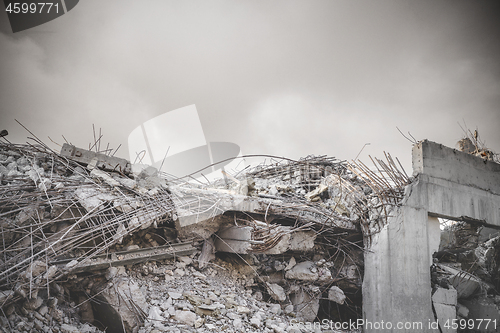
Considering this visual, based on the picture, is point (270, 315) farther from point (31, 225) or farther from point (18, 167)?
point (18, 167)

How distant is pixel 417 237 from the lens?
231 inches

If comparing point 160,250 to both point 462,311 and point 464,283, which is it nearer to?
point 462,311

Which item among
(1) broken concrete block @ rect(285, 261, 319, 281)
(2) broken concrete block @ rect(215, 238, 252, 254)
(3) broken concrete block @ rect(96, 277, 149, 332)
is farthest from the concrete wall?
(3) broken concrete block @ rect(96, 277, 149, 332)

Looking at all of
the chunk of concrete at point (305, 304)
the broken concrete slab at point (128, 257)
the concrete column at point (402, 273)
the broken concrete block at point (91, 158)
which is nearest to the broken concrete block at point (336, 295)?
the chunk of concrete at point (305, 304)

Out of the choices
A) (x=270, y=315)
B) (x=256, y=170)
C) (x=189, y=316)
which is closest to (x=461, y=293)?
(x=270, y=315)

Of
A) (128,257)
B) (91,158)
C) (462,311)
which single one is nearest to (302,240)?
Answer: (128,257)

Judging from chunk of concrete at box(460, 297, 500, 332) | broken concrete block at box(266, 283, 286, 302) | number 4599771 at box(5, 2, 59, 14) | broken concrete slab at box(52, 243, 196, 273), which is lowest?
chunk of concrete at box(460, 297, 500, 332)

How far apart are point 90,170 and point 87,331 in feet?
8.63

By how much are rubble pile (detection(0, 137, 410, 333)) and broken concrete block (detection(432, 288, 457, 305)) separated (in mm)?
1513

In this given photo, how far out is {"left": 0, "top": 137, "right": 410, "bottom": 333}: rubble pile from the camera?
3.38 metres

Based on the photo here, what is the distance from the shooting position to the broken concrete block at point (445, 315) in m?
5.65

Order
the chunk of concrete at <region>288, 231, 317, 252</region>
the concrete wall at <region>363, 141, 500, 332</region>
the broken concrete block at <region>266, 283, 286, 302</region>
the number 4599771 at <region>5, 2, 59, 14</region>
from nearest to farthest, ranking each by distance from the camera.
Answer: the number 4599771 at <region>5, 2, 59, 14</region>
the broken concrete block at <region>266, 283, 286, 302</region>
the chunk of concrete at <region>288, 231, 317, 252</region>
the concrete wall at <region>363, 141, 500, 332</region>

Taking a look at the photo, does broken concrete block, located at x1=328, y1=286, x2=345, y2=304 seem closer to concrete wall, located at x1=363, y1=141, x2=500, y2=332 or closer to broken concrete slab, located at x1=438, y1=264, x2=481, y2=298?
concrete wall, located at x1=363, y1=141, x2=500, y2=332

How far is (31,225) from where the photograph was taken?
3371 mm
